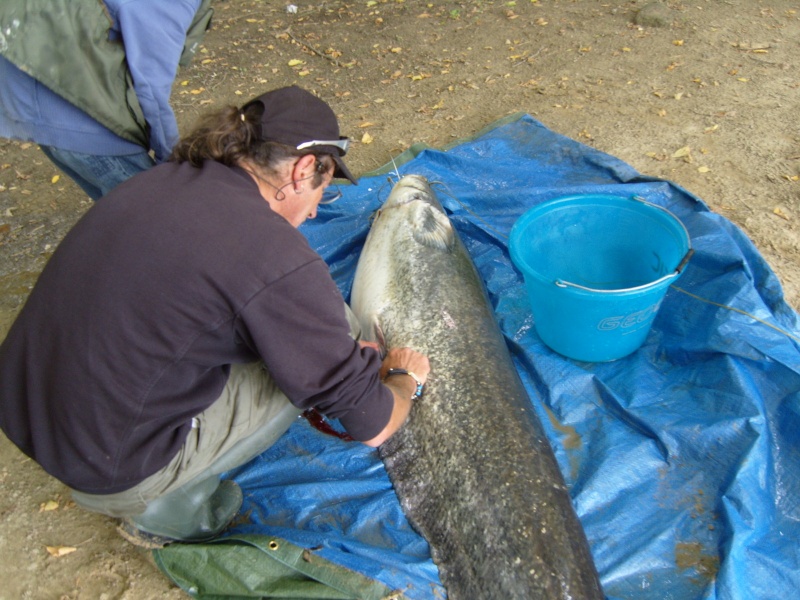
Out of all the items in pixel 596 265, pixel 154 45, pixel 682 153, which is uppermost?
pixel 154 45

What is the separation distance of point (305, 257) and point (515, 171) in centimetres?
310

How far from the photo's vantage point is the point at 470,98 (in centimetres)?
615

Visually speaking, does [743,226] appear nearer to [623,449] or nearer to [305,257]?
[623,449]

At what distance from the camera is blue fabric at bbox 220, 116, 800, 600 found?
2520 mm

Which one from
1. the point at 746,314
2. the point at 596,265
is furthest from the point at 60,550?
the point at 746,314

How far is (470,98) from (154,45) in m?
3.74

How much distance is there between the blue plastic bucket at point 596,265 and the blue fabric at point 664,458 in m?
0.20

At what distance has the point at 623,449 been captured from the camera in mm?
2969

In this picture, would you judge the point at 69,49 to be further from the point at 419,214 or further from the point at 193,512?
the point at 193,512

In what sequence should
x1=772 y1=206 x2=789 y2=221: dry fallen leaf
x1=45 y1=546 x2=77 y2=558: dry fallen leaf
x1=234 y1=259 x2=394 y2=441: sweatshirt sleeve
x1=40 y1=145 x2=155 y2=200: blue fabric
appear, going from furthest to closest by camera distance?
Answer: x1=772 y1=206 x2=789 y2=221: dry fallen leaf → x1=40 y1=145 x2=155 y2=200: blue fabric → x1=45 y1=546 x2=77 y2=558: dry fallen leaf → x1=234 y1=259 x2=394 y2=441: sweatshirt sleeve

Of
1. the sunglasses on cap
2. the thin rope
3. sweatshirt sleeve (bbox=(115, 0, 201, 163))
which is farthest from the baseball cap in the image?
the thin rope

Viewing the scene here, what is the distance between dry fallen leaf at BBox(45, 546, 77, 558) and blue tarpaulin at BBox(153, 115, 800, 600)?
0.63 m

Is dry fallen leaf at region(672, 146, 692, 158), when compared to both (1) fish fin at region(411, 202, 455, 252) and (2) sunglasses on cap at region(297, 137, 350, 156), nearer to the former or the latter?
(1) fish fin at region(411, 202, 455, 252)

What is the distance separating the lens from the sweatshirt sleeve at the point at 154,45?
2.88 m
